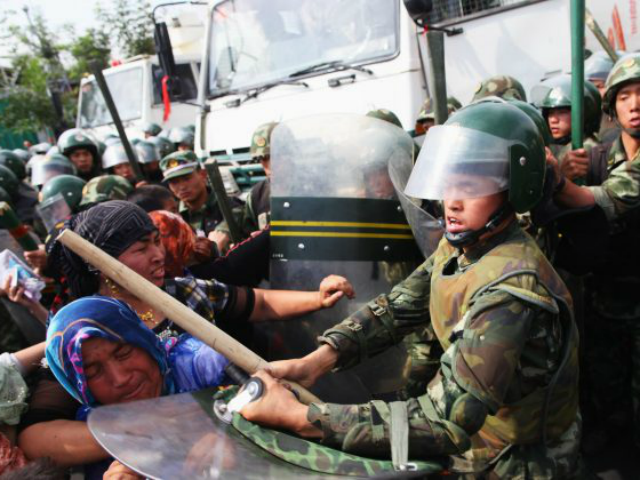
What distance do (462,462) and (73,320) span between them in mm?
1199

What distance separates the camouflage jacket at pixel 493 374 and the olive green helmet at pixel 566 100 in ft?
7.60

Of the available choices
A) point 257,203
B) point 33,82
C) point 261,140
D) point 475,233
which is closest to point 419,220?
point 475,233

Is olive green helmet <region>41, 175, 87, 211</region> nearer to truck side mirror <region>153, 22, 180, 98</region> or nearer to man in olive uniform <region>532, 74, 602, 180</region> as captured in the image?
truck side mirror <region>153, 22, 180, 98</region>

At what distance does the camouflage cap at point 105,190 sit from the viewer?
4.11m

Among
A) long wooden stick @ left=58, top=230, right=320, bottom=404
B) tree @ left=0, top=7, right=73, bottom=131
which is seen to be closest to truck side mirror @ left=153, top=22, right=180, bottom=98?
long wooden stick @ left=58, top=230, right=320, bottom=404

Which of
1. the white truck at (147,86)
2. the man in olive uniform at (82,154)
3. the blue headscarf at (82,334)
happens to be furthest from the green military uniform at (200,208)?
the white truck at (147,86)

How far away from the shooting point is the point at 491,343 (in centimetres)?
140

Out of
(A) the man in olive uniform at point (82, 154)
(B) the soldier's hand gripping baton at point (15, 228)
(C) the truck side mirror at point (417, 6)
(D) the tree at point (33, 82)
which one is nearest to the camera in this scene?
(B) the soldier's hand gripping baton at point (15, 228)

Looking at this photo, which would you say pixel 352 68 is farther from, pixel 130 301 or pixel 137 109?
pixel 137 109

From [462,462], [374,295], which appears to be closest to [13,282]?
[374,295]

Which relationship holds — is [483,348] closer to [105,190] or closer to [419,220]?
[419,220]

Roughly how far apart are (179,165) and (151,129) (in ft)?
20.8

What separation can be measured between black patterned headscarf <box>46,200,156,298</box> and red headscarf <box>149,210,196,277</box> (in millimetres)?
330

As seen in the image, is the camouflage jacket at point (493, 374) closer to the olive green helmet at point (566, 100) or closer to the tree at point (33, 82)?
the olive green helmet at point (566, 100)
